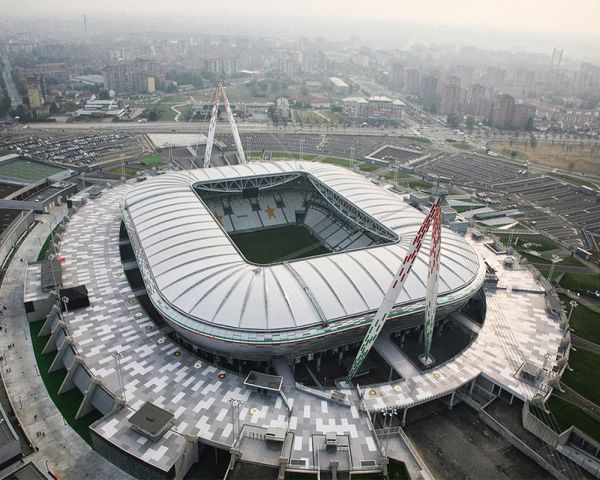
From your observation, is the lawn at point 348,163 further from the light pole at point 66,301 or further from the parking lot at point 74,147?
the light pole at point 66,301

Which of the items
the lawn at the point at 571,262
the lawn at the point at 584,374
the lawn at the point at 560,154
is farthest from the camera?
the lawn at the point at 560,154

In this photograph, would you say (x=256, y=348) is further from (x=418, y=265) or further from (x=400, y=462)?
(x=418, y=265)

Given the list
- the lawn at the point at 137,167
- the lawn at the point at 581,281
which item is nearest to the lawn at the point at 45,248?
the lawn at the point at 137,167

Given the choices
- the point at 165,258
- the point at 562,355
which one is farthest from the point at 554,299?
the point at 165,258

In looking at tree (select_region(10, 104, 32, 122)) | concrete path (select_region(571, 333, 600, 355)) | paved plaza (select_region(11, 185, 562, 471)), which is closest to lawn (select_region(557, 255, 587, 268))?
paved plaza (select_region(11, 185, 562, 471))

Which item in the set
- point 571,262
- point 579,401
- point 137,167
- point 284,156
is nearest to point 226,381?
point 579,401
